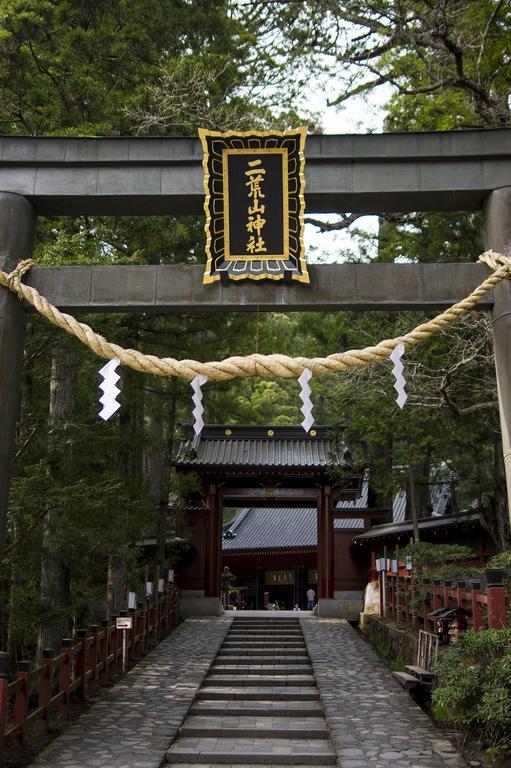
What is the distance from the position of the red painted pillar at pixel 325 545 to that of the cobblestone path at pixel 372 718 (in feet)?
19.5

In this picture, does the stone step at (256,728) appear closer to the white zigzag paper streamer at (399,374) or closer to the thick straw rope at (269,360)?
the white zigzag paper streamer at (399,374)

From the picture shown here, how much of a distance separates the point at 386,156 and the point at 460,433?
875 cm

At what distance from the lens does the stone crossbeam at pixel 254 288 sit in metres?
5.84

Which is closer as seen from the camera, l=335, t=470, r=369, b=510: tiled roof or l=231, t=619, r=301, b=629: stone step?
l=231, t=619, r=301, b=629: stone step

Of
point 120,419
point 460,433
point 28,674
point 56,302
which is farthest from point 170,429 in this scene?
point 56,302

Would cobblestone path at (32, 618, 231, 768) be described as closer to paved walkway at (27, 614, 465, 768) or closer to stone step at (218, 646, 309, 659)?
paved walkway at (27, 614, 465, 768)

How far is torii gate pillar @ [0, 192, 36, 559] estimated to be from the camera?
18.2 ft

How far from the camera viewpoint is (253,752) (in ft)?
23.8

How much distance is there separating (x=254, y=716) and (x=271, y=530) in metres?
18.7

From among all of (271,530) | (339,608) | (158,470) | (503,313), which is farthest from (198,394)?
(271,530)

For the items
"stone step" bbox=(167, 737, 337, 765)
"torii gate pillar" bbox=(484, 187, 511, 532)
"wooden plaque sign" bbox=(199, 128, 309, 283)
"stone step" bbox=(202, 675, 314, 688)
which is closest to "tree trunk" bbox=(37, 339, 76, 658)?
"stone step" bbox=(202, 675, 314, 688)

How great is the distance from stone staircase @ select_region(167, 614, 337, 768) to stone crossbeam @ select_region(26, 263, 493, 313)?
452cm

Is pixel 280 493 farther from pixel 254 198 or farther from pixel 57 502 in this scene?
pixel 254 198

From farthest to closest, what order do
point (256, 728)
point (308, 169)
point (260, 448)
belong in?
1. point (260, 448)
2. point (256, 728)
3. point (308, 169)
